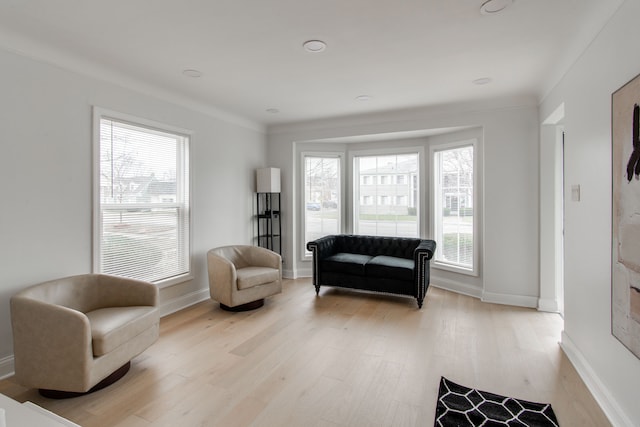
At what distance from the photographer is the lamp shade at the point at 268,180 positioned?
5.17 metres

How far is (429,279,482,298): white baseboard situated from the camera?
14.6ft

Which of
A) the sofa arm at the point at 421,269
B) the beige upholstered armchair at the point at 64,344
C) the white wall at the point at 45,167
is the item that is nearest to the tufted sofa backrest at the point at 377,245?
the sofa arm at the point at 421,269

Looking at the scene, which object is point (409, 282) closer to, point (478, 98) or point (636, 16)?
point (478, 98)

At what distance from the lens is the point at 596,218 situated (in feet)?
7.36

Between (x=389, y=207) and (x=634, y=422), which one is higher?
(x=389, y=207)

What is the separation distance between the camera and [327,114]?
4828 millimetres

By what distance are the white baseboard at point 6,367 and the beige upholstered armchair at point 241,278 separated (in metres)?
1.80

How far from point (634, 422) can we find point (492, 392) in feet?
2.40

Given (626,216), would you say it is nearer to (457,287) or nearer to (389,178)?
(457,287)

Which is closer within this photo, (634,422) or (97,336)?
(634,422)

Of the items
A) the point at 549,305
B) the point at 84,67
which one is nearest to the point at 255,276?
the point at 84,67

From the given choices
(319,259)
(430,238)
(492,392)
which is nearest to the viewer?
(492,392)

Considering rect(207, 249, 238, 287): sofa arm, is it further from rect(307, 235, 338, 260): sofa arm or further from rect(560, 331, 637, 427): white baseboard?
rect(560, 331, 637, 427): white baseboard

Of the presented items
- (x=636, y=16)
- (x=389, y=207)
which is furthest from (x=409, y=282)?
(x=636, y=16)
